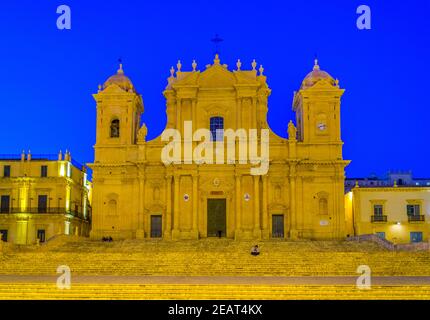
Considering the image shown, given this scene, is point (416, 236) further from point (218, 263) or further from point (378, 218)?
point (218, 263)

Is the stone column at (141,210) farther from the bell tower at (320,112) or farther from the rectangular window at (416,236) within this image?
the rectangular window at (416,236)

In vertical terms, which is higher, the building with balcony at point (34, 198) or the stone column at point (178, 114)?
the stone column at point (178, 114)

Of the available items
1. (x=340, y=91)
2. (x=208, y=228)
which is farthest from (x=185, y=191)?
(x=340, y=91)

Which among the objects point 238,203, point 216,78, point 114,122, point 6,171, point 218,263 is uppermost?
point 216,78

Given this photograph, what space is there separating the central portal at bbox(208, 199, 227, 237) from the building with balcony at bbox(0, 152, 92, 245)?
552 inches

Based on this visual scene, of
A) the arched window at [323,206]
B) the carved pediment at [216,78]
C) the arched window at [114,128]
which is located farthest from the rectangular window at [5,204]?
the arched window at [323,206]

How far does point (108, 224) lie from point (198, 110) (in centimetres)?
923

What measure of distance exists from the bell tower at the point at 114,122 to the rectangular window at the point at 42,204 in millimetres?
10023

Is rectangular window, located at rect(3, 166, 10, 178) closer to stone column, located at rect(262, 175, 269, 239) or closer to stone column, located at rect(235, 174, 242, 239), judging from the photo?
stone column, located at rect(235, 174, 242, 239)

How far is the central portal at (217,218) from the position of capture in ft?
125

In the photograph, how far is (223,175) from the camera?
38062 mm

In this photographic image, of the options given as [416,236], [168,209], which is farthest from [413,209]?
[168,209]

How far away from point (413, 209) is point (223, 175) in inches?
615

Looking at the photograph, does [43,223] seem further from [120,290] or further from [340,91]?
[120,290]
